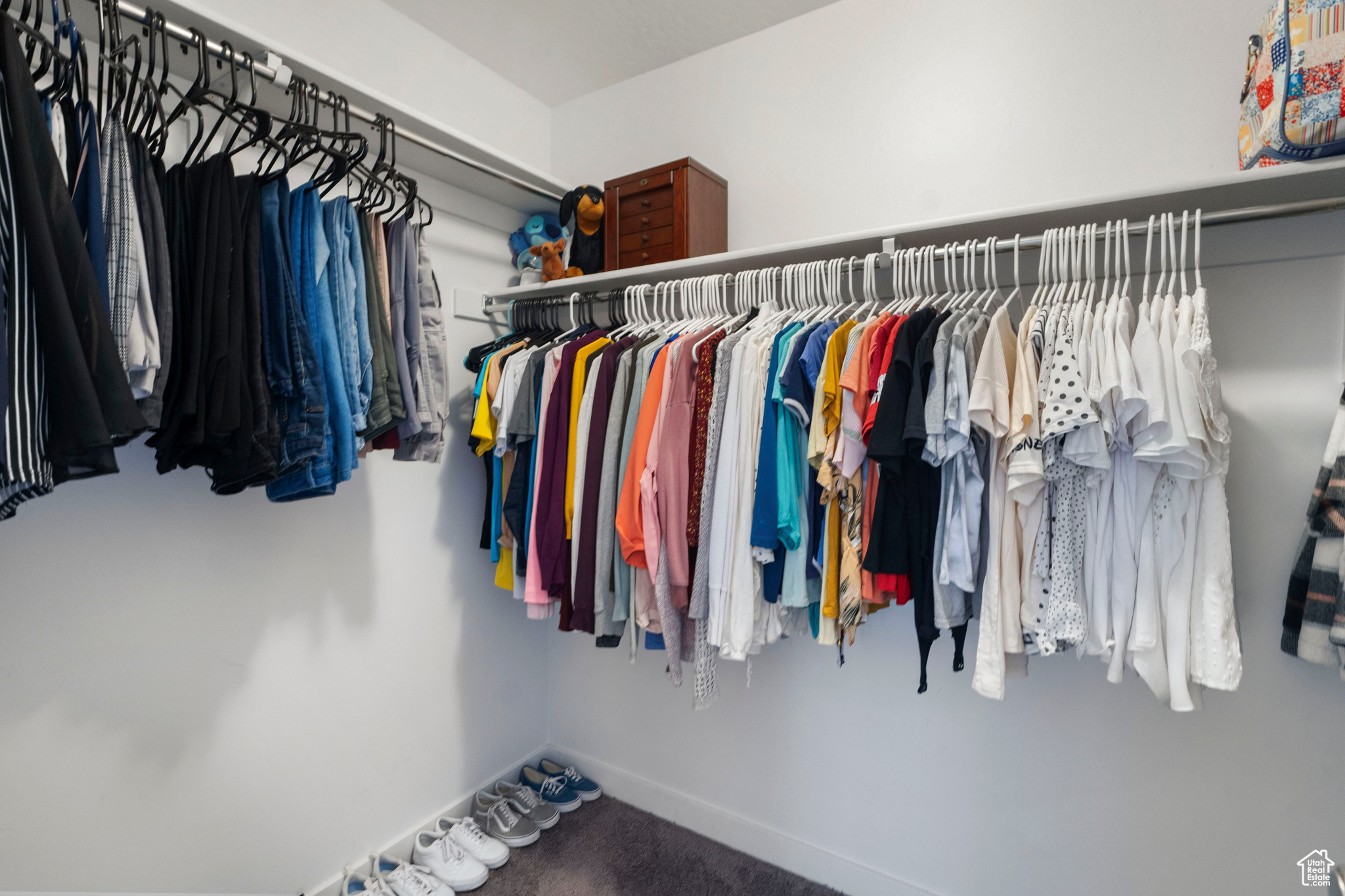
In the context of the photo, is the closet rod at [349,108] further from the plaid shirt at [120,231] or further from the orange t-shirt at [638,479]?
the orange t-shirt at [638,479]

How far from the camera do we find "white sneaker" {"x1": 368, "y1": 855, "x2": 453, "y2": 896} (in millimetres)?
1861

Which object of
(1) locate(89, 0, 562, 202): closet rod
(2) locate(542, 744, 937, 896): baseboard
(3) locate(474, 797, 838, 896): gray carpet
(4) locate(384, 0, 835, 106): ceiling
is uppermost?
(4) locate(384, 0, 835, 106): ceiling

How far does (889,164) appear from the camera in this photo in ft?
6.28

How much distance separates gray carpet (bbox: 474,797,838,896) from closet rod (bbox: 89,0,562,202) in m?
2.17

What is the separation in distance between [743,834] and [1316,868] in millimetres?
1435

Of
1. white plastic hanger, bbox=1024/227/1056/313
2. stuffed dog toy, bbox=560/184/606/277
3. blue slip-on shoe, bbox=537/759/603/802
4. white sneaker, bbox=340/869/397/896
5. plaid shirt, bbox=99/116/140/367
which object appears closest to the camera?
plaid shirt, bbox=99/116/140/367

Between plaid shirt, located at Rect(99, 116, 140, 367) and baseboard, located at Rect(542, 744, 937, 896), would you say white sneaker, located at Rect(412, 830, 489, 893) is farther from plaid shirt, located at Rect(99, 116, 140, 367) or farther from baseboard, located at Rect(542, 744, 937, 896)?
plaid shirt, located at Rect(99, 116, 140, 367)

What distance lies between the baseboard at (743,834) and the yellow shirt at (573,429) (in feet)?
3.90

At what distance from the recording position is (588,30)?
2.14m

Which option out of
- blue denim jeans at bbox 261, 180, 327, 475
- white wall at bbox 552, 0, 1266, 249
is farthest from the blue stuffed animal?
blue denim jeans at bbox 261, 180, 327, 475

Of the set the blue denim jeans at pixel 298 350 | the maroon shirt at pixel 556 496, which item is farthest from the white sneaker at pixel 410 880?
the blue denim jeans at pixel 298 350

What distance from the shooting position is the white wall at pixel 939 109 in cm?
154

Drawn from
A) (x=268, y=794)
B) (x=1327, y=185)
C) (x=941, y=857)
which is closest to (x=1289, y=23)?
(x=1327, y=185)

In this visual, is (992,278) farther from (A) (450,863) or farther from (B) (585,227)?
(A) (450,863)
